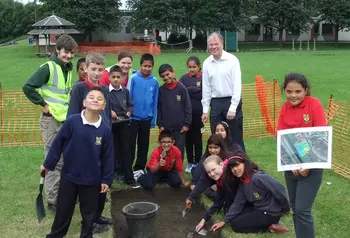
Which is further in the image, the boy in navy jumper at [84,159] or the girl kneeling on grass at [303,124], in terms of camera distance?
the boy in navy jumper at [84,159]

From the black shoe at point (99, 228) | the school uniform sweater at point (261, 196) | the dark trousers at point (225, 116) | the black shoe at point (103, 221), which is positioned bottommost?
the black shoe at point (99, 228)

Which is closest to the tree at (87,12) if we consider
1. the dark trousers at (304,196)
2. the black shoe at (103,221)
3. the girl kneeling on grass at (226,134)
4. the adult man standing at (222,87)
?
the adult man standing at (222,87)

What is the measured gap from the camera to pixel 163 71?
591 cm

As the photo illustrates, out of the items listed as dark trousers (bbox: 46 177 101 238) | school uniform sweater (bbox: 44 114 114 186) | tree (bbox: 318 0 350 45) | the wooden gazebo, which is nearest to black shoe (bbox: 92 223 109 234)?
dark trousers (bbox: 46 177 101 238)

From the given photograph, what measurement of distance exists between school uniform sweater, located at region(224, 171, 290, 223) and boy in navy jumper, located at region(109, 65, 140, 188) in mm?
1806

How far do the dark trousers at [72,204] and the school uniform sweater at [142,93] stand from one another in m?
2.14

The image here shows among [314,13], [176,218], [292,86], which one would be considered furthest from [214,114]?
[314,13]

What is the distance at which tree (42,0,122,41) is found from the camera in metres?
42.1

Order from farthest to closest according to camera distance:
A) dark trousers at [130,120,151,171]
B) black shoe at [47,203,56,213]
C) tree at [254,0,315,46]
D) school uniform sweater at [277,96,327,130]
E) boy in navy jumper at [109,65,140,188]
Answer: tree at [254,0,315,46] < dark trousers at [130,120,151,171] < boy in navy jumper at [109,65,140,188] < black shoe at [47,203,56,213] < school uniform sweater at [277,96,327,130]

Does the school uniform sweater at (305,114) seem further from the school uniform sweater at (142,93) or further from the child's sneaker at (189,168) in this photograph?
the child's sneaker at (189,168)

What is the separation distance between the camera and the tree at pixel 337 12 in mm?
45844

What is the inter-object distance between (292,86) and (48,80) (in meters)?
2.57

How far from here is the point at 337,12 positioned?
46.1 meters

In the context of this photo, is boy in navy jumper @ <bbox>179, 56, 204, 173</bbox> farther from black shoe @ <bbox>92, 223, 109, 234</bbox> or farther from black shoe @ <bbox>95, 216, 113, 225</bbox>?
black shoe @ <bbox>92, 223, 109, 234</bbox>
